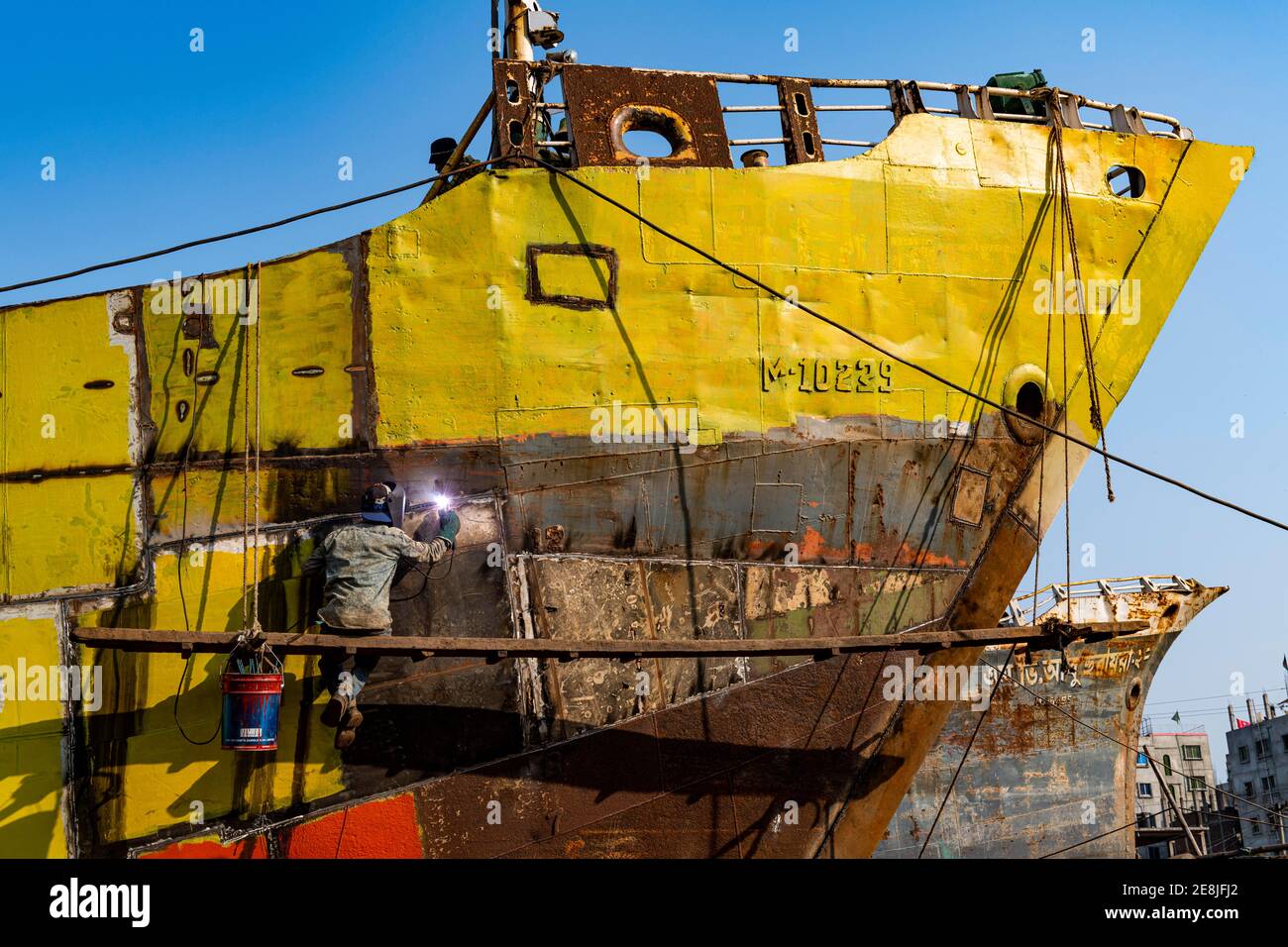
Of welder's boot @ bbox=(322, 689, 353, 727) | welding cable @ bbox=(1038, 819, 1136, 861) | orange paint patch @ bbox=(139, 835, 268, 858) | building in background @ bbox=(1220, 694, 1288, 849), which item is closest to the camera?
welder's boot @ bbox=(322, 689, 353, 727)

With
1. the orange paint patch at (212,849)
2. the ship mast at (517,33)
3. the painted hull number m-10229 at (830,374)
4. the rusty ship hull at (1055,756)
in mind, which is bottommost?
the rusty ship hull at (1055,756)

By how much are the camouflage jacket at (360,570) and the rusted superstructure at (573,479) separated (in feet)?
1.13

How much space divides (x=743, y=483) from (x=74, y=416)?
4.51 meters

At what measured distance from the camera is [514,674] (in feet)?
24.2

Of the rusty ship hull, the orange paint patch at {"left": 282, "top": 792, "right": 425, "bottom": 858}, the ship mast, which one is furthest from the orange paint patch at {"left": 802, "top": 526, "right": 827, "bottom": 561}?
the rusty ship hull

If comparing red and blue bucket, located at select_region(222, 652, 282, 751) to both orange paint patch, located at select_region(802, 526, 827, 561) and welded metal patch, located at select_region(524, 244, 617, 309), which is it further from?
orange paint patch, located at select_region(802, 526, 827, 561)

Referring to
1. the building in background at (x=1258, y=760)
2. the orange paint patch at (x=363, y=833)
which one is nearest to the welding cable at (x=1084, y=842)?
the orange paint patch at (x=363, y=833)

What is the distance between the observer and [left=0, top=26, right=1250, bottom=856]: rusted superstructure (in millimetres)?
7160

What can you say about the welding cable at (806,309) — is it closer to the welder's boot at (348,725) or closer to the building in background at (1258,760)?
the welder's boot at (348,725)

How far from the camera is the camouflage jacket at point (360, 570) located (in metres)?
6.85

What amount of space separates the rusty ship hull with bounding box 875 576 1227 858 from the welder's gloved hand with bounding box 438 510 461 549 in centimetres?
1162

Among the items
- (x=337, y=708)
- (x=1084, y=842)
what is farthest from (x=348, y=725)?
(x=1084, y=842)

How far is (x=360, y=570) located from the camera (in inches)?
272

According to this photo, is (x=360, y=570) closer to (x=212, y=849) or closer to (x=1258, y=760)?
(x=212, y=849)
